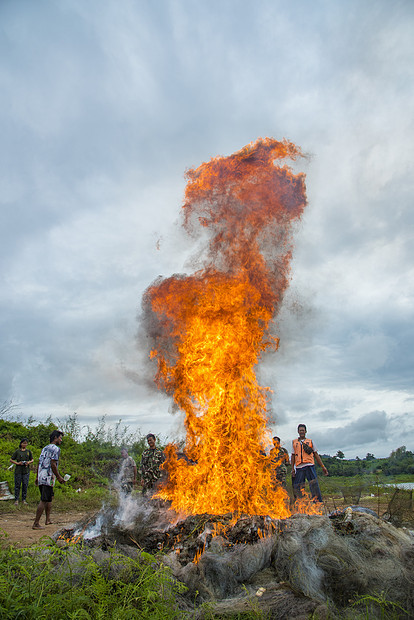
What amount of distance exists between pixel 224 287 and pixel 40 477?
625 cm

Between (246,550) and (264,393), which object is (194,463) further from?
(246,550)

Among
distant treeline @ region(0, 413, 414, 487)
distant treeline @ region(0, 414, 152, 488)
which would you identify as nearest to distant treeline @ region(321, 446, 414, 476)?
distant treeline @ region(0, 413, 414, 487)

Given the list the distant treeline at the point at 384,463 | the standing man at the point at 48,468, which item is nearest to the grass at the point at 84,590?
the standing man at the point at 48,468

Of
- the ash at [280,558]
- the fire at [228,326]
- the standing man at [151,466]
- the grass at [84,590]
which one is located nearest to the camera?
the grass at [84,590]

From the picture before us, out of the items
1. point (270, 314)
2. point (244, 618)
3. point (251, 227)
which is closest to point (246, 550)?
point (244, 618)

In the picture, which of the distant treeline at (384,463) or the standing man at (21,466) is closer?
the standing man at (21,466)

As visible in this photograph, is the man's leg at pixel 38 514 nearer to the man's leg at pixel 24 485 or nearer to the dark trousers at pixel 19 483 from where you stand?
the dark trousers at pixel 19 483

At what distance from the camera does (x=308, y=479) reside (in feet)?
30.1

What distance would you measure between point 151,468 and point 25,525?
3.98 m

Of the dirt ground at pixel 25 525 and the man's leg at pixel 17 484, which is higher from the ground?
the man's leg at pixel 17 484

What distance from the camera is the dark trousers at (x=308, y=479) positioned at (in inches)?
360

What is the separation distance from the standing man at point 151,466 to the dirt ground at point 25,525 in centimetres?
183

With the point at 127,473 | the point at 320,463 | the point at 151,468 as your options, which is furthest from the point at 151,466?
the point at 320,463

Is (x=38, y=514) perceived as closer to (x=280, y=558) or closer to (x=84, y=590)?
(x=84, y=590)
